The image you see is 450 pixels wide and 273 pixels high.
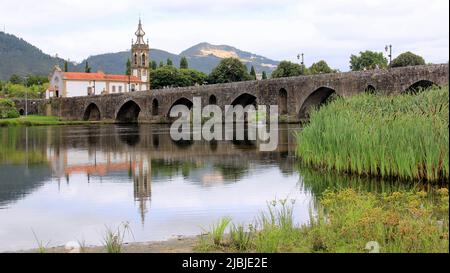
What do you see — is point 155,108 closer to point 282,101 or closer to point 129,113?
point 129,113

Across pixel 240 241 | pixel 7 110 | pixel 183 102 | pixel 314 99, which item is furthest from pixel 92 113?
pixel 240 241

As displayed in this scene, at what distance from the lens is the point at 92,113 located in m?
95.1

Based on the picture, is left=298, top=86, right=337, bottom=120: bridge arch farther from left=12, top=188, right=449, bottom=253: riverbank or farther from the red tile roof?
the red tile roof

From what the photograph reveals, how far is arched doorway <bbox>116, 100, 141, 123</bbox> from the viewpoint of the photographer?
284 ft

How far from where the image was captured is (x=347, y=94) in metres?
52.3

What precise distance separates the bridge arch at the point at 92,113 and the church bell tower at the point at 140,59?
3322 cm

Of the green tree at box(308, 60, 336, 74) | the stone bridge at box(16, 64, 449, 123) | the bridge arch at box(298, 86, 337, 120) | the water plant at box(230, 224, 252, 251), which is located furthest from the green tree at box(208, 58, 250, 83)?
the water plant at box(230, 224, 252, 251)

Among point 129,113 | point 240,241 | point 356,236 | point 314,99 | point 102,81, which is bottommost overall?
point 240,241

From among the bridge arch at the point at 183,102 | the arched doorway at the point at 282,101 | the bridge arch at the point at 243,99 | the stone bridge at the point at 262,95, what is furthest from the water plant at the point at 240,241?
the bridge arch at the point at 183,102

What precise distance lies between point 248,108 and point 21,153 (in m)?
45.7

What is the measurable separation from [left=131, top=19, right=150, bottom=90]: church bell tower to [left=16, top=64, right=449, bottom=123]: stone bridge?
28771 millimetres

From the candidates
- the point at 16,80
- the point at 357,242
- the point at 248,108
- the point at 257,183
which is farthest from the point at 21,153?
the point at 16,80

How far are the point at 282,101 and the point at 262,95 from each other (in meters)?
2.31
